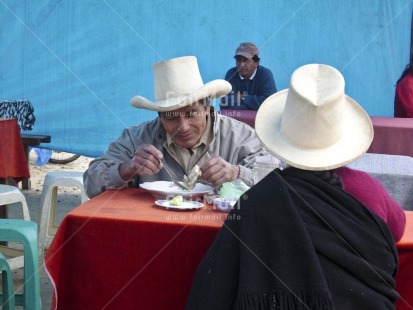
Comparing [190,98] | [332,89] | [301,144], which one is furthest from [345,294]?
[190,98]

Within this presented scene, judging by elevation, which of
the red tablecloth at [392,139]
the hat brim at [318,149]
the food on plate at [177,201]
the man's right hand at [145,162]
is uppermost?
the hat brim at [318,149]

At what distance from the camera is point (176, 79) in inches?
110

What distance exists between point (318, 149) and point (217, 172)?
2.37 ft

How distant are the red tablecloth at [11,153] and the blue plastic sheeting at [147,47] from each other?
6.17ft

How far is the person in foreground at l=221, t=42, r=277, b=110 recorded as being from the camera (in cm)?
627

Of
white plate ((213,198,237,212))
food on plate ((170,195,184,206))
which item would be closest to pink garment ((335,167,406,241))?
white plate ((213,198,237,212))

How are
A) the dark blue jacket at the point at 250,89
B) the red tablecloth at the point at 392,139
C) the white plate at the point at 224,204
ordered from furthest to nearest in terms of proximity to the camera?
the dark blue jacket at the point at 250,89, the red tablecloth at the point at 392,139, the white plate at the point at 224,204

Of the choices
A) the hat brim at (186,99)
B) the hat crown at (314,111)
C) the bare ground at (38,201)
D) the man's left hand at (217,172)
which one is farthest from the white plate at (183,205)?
Result: the bare ground at (38,201)

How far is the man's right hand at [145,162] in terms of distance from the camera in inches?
98.5

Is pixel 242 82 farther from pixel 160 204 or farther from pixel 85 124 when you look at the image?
pixel 160 204

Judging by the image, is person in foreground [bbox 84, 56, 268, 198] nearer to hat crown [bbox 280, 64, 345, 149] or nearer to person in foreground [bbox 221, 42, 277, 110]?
hat crown [bbox 280, 64, 345, 149]

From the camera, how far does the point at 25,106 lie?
7332 mm

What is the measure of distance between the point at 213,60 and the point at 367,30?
1593 millimetres

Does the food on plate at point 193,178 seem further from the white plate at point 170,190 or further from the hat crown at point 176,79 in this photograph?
the hat crown at point 176,79
